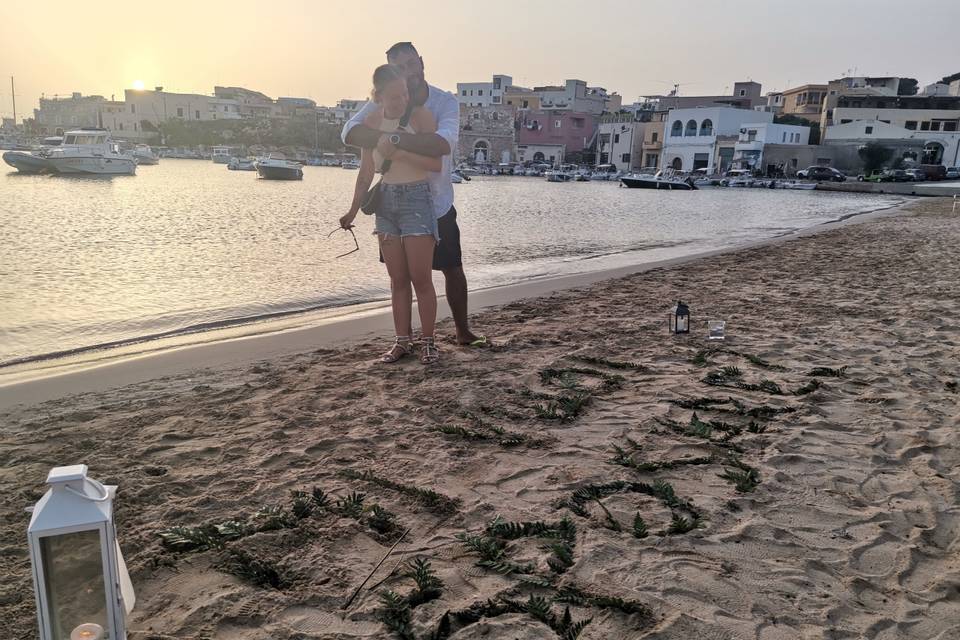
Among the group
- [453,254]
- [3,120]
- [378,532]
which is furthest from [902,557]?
[3,120]

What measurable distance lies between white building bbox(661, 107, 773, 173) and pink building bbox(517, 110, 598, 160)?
1888cm

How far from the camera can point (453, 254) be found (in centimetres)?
414

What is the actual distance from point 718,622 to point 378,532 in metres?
1.09

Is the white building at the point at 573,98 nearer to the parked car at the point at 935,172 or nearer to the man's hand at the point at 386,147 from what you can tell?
the parked car at the point at 935,172

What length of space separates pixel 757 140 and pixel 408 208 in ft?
206

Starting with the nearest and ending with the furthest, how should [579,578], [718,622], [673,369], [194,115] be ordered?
[718,622]
[579,578]
[673,369]
[194,115]

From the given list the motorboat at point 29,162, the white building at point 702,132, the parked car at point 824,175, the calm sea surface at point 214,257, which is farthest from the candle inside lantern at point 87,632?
the white building at point 702,132

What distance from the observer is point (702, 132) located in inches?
2527

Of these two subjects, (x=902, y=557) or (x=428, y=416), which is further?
(x=428, y=416)

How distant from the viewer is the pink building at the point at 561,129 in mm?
84562

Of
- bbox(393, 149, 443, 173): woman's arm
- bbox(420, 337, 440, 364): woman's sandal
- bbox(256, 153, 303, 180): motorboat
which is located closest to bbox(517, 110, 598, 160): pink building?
bbox(256, 153, 303, 180): motorboat

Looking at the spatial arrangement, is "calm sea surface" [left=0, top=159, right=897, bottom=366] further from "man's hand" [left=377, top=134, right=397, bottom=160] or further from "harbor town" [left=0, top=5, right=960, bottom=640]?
"man's hand" [left=377, top=134, right=397, bottom=160]

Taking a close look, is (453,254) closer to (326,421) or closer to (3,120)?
(326,421)

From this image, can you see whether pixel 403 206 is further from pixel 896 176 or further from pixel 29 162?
pixel 896 176
